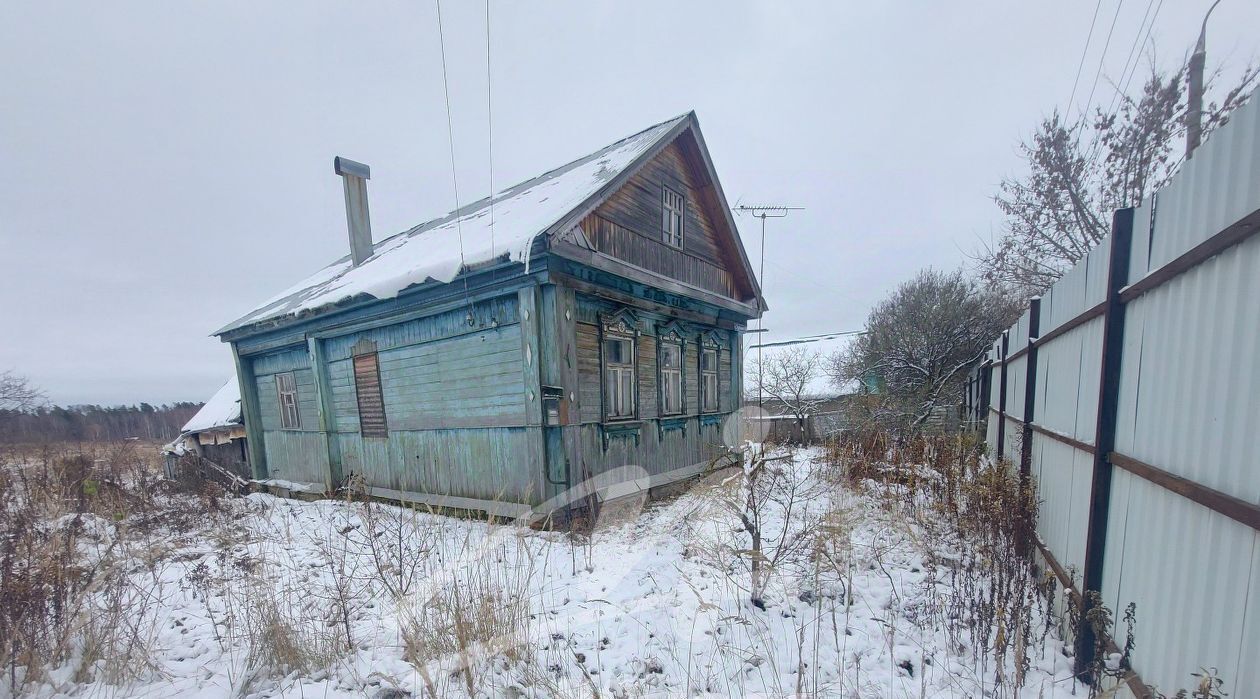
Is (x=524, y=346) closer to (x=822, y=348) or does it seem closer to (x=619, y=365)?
(x=619, y=365)

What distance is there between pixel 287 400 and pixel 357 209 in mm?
4324

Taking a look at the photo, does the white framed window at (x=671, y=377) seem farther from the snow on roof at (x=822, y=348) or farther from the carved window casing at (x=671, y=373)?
the snow on roof at (x=822, y=348)

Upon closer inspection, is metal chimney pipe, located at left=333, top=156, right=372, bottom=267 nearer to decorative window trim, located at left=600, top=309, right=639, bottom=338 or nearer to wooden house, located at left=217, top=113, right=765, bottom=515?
wooden house, located at left=217, top=113, right=765, bottom=515

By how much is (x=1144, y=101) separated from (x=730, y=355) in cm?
1060

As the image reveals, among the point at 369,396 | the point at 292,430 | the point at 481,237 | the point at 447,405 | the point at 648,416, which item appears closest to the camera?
the point at 481,237

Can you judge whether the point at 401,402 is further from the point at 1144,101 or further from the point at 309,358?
the point at 1144,101

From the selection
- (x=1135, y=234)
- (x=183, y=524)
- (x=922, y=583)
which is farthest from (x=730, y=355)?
(x=183, y=524)

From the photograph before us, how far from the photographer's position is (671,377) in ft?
25.6

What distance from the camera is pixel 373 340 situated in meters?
7.07

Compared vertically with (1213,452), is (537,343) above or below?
above

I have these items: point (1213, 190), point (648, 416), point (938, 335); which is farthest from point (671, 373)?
point (938, 335)

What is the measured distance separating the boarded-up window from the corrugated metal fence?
8054 millimetres

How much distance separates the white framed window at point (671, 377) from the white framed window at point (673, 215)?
1.85 metres

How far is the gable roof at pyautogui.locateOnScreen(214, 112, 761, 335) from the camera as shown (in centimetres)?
536
